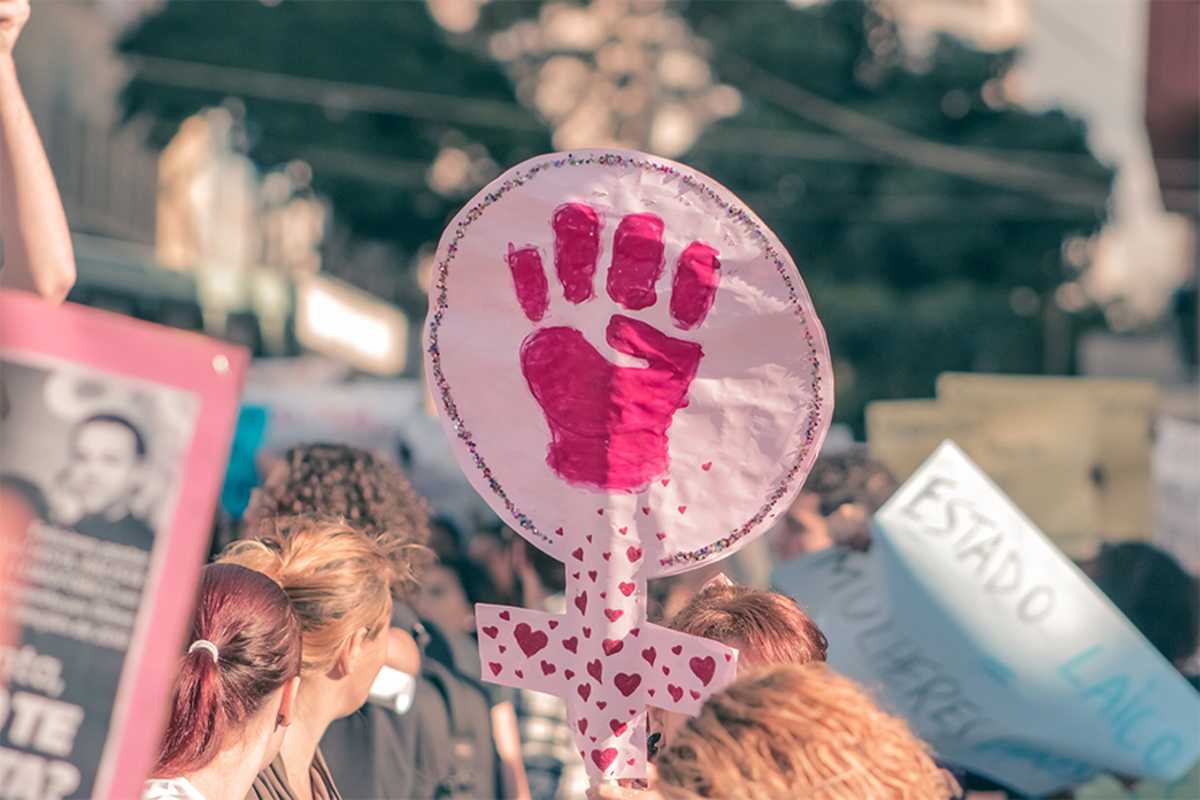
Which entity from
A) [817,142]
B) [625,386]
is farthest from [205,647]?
[817,142]

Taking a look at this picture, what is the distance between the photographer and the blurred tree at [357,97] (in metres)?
27.1

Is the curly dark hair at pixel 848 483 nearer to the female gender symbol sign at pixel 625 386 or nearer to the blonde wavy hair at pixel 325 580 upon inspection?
the blonde wavy hair at pixel 325 580

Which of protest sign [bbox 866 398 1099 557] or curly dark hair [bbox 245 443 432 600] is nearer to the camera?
curly dark hair [bbox 245 443 432 600]

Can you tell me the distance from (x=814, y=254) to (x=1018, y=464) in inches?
920

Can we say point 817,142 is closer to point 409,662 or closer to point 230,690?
point 409,662

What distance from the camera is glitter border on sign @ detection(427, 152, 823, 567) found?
257 cm

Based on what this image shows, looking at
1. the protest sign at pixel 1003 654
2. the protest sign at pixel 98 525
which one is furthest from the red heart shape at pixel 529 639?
the protest sign at pixel 1003 654

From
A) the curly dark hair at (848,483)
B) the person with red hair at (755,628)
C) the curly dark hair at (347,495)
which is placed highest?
the curly dark hair at (848,483)

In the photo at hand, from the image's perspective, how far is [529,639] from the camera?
2686 millimetres

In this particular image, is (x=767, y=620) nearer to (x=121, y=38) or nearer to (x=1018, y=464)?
(x=1018, y=464)

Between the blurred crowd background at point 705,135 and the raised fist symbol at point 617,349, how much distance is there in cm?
2177

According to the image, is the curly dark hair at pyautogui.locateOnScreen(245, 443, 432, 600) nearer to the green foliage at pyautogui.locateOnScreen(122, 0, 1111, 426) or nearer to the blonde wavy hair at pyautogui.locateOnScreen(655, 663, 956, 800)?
the blonde wavy hair at pyautogui.locateOnScreen(655, 663, 956, 800)

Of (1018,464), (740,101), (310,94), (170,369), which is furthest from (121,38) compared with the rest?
(170,369)

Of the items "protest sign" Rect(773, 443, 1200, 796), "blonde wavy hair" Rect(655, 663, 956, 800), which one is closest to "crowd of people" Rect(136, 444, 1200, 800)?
"blonde wavy hair" Rect(655, 663, 956, 800)
